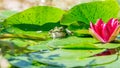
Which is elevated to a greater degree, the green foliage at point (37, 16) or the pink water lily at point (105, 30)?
the green foliage at point (37, 16)

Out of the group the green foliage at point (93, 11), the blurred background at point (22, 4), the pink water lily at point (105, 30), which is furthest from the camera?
the blurred background at point (22, 4)

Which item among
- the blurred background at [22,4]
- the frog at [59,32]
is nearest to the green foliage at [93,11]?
the frog at [59,32]

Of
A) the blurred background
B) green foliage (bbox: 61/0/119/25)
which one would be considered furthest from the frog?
the blurred background

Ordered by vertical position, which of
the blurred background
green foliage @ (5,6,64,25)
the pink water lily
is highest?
the blurred background

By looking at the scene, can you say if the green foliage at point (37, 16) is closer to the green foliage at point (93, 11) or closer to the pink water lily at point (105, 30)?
the green foliage at point (93, 11)

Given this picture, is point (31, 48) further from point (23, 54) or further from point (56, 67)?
point (56, 67)

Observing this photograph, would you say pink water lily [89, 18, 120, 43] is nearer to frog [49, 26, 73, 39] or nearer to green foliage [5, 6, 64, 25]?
frog [49, 26, 73, 39]
